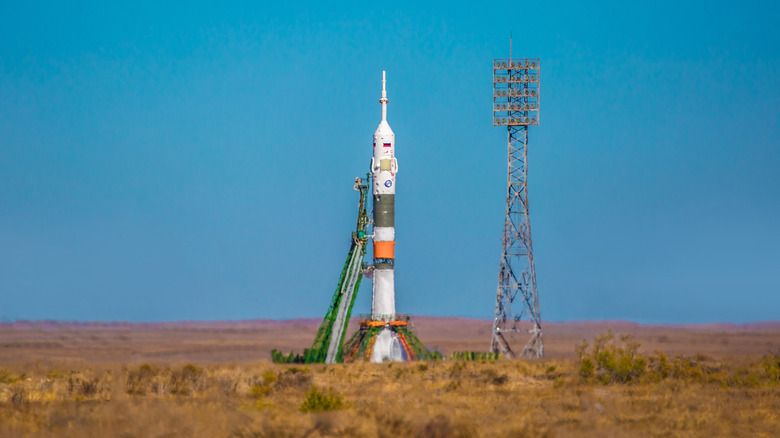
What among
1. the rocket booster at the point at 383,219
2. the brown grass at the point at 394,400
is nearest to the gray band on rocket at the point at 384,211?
the rocket booster at the point at 383,219

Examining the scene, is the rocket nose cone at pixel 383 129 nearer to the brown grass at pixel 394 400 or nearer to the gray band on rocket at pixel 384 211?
the gray band on rocket at pixel 384 211

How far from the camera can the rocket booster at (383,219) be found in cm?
7250

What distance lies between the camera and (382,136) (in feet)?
238

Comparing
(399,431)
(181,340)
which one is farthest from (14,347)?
(399,431)

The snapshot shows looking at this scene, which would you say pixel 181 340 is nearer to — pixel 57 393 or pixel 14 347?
pixel 14 347

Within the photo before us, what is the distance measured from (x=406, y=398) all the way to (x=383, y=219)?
27405mm

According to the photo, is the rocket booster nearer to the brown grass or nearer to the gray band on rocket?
the gray band on rocket

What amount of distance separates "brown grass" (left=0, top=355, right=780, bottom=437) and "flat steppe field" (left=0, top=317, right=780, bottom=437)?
0.08 meters

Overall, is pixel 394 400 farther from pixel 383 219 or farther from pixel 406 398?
pixel 383 219

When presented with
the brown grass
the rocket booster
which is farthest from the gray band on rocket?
the brown grass

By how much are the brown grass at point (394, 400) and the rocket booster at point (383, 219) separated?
23.9ft

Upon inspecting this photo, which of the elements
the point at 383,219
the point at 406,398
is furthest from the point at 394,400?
the point at 383,219

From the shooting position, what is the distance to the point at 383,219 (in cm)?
7275

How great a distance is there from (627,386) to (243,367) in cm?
2157
